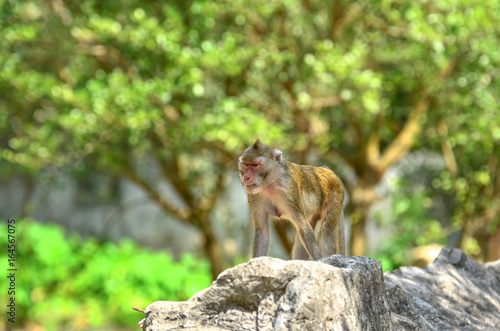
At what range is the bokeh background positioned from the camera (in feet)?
23.9

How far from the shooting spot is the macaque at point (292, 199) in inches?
165

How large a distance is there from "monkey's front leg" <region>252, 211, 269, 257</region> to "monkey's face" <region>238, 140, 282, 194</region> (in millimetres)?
267

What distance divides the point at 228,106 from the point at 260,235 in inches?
119

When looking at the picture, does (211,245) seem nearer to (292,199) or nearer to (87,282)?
(87,282)

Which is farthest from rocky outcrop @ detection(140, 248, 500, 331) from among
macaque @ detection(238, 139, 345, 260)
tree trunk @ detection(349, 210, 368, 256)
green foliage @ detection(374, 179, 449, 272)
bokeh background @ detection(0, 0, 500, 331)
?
green foliage @ detection(374, 179, 449, 272)

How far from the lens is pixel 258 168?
4.18m

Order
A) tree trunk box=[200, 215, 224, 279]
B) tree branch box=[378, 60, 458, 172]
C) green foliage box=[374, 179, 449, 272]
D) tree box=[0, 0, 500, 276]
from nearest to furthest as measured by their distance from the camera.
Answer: tree box=[0, 0, 500, 276]
tree branch box=[378, 60, 458, 172]
green foliage box=[374, 179, 449, 272]
tree trunk box=[200, 215, 224, 279]

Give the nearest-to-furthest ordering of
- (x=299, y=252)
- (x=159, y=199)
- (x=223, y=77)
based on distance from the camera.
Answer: (x=299, y=252), (x=223, y=77), (x=159, y=199)

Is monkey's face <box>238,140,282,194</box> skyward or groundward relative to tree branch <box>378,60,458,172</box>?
groundward

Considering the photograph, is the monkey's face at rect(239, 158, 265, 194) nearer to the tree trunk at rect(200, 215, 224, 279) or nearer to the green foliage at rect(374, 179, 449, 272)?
the green foliage at rect(374, 179, 449, 272)

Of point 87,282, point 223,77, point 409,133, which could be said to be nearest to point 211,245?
point 87,282

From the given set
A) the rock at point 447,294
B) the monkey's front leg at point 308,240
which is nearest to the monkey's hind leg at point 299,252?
the monkey's front leg at point 308,240

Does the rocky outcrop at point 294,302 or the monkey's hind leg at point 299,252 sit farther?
the monkey's hind leg at point 299,252

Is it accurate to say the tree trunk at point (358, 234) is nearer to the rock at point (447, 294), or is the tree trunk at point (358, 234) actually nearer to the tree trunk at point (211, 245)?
the tree trunk at point (211, 245)
